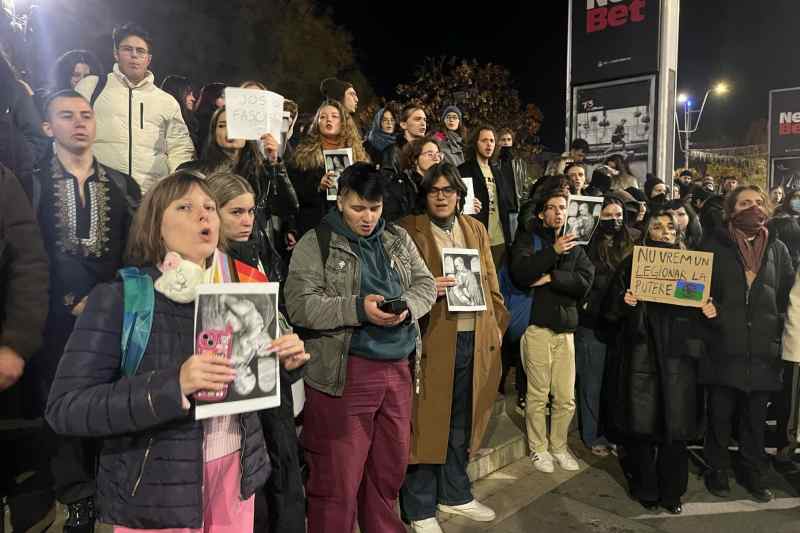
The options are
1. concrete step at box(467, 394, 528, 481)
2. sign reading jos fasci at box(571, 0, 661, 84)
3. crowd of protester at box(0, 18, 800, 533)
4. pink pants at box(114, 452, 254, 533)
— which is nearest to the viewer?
crowd of protester at box(0, 18, 800, 533)

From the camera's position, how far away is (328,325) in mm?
3047

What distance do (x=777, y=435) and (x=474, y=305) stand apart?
3.46m

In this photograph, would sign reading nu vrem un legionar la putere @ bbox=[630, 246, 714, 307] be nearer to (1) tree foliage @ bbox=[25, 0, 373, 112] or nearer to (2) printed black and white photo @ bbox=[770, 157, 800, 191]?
(1) tree foliage @ bbox=[25, 0, 373, 112]

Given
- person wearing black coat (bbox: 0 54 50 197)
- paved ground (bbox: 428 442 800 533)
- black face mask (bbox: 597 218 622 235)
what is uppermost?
person wearing black coat (bbox: 0 54 50 197)

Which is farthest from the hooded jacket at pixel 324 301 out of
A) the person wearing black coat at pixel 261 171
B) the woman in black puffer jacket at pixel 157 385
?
the woman in black puffer jacket at pixel 157 385

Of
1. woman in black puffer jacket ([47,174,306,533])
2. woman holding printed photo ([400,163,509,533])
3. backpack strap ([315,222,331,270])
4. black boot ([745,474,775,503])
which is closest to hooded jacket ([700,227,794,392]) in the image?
black boot ([745,474,775,503])

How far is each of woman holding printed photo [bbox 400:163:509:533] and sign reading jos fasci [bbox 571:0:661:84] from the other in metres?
8.13

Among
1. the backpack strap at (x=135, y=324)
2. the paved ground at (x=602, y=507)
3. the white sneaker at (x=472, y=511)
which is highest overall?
the backpack strap at (x=135, y=324)

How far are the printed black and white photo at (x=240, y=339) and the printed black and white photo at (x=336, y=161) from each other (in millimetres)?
2575

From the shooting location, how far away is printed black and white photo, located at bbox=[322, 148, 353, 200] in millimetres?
4429

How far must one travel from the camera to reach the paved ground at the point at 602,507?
4.14 meters

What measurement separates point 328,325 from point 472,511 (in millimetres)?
1972

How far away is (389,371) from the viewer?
3.30 meters

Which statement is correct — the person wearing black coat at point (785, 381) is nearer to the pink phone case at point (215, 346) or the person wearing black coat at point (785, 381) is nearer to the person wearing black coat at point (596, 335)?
the person wearing black coat at point (596, 335)
